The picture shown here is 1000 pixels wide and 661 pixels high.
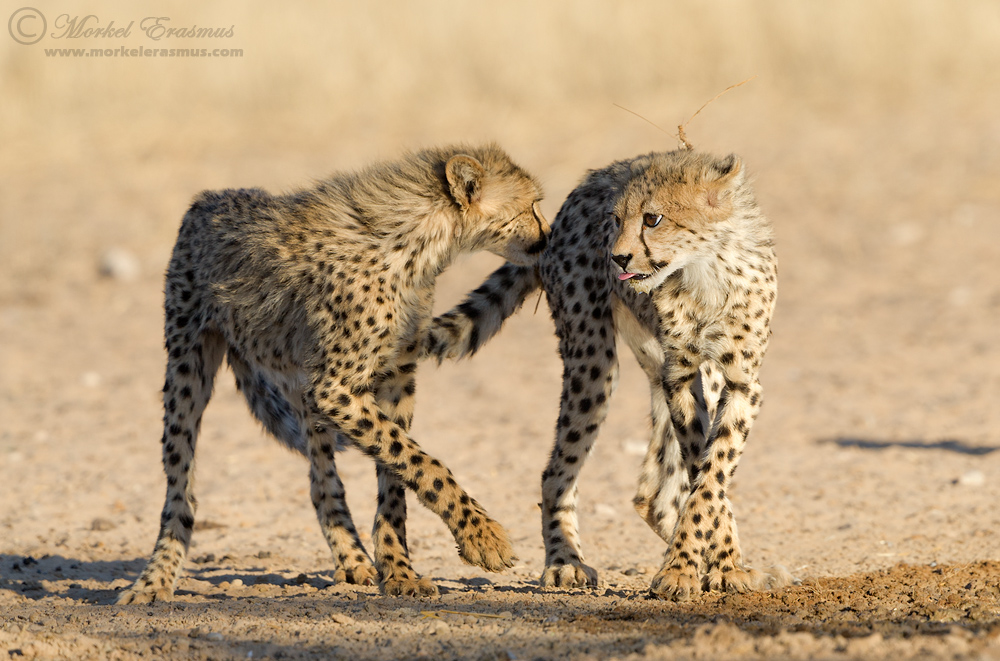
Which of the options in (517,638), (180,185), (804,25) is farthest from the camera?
(804,25)

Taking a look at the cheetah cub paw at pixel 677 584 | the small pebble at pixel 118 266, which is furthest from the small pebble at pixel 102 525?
the small pebble at pixel 118 266

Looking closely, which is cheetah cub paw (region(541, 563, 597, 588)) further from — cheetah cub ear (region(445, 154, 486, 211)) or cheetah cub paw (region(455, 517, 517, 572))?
cheetah cub ear (region(445, 154, 486, 211))

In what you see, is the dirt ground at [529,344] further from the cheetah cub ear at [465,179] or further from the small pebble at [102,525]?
the cheetah cub ear at [465,179]

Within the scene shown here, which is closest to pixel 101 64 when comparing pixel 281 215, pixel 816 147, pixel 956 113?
pixel 816 147

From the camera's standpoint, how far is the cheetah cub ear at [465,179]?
3.86m

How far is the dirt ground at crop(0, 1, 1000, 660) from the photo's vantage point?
3.26 meters

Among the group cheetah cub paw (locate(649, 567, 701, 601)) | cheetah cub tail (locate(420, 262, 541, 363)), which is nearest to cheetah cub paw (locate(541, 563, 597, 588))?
cheetah cub paw (locate(649, 567, 701, 601))

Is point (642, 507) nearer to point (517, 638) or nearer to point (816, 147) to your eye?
point (517, 638)

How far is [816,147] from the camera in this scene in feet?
37.0

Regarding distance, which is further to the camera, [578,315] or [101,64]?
[101,64]

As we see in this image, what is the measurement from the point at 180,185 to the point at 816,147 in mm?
5703

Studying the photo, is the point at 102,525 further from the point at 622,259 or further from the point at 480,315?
the point at 622,259

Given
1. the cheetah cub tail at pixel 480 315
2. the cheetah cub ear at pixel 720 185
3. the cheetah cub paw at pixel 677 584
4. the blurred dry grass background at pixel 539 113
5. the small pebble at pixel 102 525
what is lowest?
the cheetah cub paw at pixel 677 584

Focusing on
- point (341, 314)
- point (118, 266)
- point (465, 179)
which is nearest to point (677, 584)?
point (341, 314)
